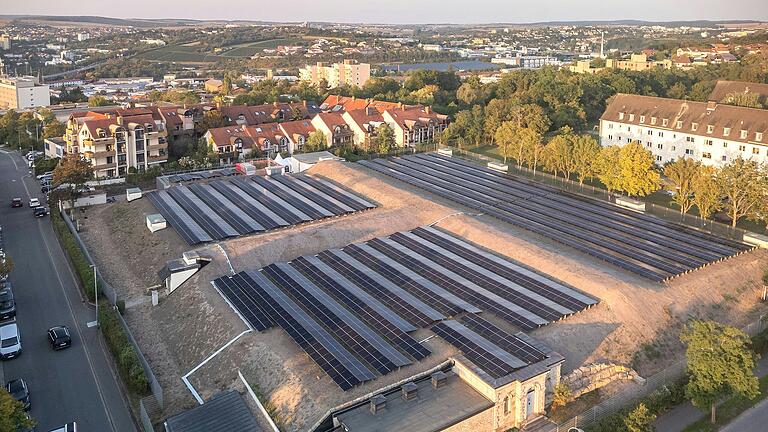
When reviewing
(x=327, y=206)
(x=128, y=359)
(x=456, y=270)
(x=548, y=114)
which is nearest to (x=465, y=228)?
(x=456, y=270)

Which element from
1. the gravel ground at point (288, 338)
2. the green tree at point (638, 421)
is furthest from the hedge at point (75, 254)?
the green tree at point (638, 421)

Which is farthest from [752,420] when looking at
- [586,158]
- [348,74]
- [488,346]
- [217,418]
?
[348,74]

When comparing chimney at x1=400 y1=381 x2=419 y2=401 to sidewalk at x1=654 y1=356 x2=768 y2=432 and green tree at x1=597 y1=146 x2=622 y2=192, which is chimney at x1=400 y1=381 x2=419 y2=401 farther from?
green tree at x1=597 y1=146 x2=622 y2=192

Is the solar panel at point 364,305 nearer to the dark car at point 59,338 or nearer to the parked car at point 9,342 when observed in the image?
the dark car at point 59,338

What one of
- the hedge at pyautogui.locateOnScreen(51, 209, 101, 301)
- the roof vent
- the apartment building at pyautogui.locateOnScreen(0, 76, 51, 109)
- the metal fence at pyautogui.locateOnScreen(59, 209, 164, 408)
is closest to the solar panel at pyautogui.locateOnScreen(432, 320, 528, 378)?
the roof vent

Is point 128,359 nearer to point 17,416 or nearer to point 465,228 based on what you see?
point 17,416

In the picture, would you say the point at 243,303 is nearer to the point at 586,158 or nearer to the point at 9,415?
the point at 9,415
